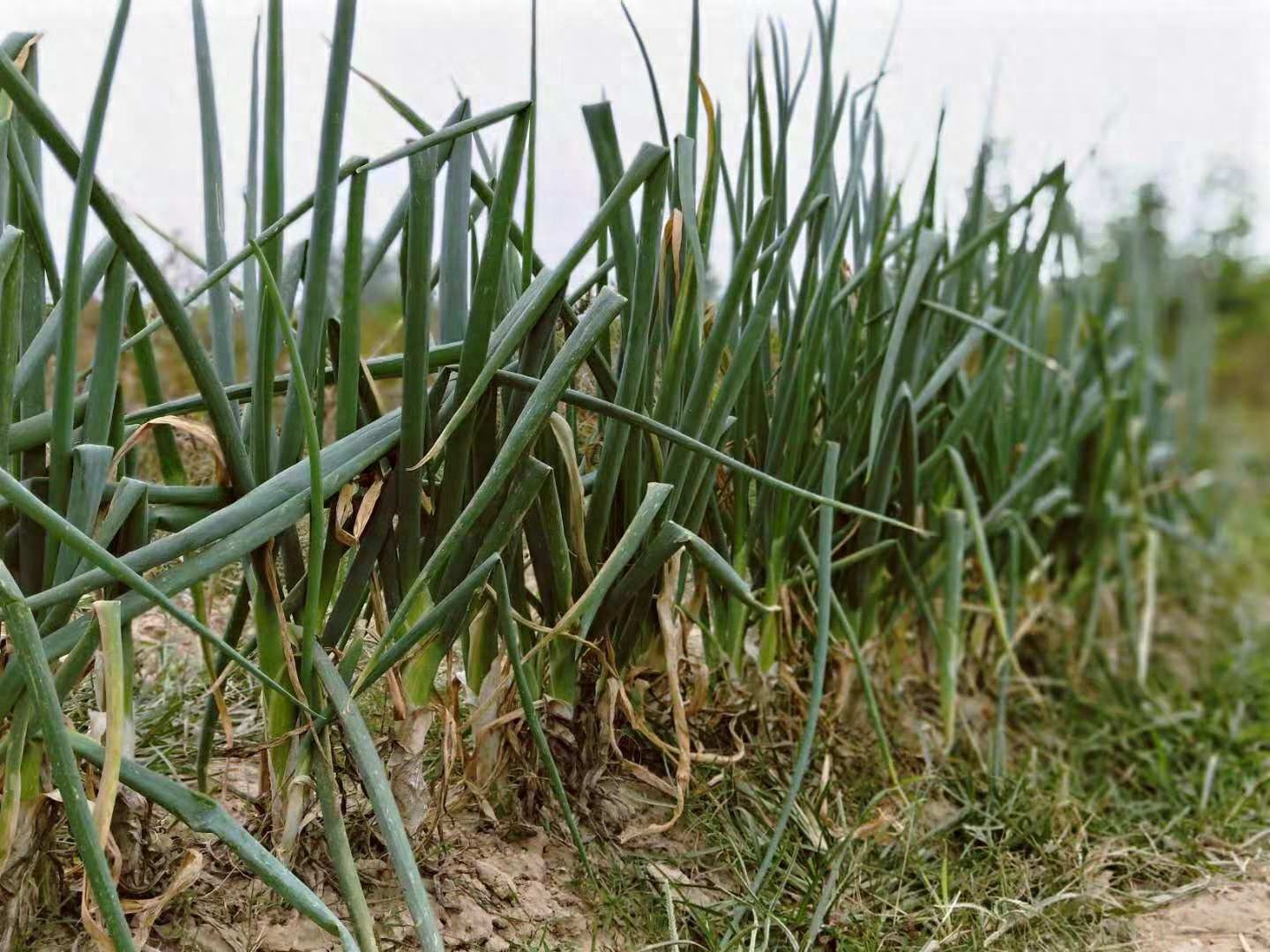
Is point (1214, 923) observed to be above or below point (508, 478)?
below

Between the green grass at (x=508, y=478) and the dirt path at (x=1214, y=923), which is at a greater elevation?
the green grass at (x=508, y=478)

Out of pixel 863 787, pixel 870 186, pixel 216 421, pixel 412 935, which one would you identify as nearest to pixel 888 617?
pixel 863 787

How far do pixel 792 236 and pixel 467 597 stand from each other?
0.37m

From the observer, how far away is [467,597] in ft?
2.36

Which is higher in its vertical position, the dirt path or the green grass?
the green grass

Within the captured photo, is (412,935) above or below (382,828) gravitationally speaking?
below

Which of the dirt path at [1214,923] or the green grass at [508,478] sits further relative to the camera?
the dirt path at [1214,923]

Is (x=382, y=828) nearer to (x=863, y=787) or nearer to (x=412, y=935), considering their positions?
(x=412, y=935)

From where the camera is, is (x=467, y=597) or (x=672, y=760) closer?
(x=467, y=597)

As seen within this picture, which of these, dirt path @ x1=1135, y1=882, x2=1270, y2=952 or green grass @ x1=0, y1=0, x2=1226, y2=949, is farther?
dirt path @ x1=1135, y1=882, x2=1270, y2=952

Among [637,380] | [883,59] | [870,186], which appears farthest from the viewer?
[870,186]

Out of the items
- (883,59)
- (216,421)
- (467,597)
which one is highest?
(883,59)

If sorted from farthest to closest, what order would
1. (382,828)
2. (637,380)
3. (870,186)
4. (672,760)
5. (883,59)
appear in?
(870,186)
(883,59)
(672,760)
(637,380)
(382,828)

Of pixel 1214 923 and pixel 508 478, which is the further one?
pixel 1214 923
